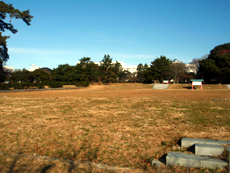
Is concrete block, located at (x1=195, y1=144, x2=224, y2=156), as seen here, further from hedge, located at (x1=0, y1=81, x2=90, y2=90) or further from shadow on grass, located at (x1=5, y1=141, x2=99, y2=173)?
hedge, located at (x1=0, y1=81, x2=90, y2=90)

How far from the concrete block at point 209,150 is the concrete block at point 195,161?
15cm

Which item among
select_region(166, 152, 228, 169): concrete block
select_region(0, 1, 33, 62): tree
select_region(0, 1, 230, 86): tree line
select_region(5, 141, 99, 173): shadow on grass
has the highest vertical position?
select_region(0, 1, 33, 62): tree

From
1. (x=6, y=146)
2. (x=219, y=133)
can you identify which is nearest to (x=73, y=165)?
(x=6, y=146)

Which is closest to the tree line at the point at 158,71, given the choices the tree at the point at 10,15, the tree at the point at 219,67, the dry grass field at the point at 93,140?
the tree at the point at 219,67

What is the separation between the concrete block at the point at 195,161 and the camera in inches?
107

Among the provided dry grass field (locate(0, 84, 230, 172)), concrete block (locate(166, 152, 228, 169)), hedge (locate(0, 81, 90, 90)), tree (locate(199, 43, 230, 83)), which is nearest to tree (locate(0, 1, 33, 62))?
hedge (locate(0, 81, 90, 90))

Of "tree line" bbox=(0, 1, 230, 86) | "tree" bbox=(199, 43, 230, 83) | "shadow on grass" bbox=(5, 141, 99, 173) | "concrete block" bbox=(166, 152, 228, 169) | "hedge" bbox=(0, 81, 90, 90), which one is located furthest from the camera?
"tree line" bbox=(0, 1, 230, 86)

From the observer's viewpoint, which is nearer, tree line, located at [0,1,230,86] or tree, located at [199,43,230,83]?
tree, located at [199,43,230,83]

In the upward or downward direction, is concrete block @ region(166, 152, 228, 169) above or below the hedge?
below

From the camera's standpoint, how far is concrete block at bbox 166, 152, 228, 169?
2707mm

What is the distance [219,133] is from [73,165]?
329 centimetres

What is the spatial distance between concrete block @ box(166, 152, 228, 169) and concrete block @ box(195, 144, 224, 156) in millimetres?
152

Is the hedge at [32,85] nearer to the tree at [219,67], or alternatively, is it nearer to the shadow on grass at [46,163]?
the tree at [219,67]

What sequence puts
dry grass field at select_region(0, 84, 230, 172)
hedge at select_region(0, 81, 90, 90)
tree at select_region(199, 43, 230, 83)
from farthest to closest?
tree at select_region(199, 43, 230, 83) < hedge at select_region(0, 81, 90, 90) < dry grass field at select_region(0, 84, 230, 172)
